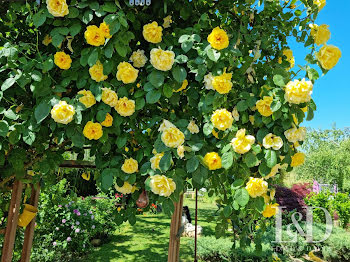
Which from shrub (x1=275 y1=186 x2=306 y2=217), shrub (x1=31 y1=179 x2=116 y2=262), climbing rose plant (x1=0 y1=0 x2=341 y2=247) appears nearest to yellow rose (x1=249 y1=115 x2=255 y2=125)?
climbing rose plant (x1=0 y1=0 x2=341 y2=247)

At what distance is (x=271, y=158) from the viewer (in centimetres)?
103

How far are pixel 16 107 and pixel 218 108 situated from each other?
820 millimetres

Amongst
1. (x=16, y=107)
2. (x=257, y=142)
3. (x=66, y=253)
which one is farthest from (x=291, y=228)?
(x=16, y=107)

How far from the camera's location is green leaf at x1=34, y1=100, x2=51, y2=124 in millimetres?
1086

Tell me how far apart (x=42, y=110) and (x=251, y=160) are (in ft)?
2.47

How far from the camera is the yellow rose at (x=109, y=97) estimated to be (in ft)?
3.67

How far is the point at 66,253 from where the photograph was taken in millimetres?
Result: 4074

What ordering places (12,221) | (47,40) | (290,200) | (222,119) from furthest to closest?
(290,200)
(12,221)
(47,40)
(222,119)

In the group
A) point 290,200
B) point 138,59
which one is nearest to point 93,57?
point 138,59

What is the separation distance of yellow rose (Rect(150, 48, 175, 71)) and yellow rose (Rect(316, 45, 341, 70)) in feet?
1.65

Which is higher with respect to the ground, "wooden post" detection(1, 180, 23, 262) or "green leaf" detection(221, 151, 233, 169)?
"green leaf" detection(221, 151, 233, 169)

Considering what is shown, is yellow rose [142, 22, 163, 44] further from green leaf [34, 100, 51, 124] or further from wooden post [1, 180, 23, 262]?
wooden post [1, 180, 23, 262]

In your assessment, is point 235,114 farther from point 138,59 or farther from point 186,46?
point 138,59

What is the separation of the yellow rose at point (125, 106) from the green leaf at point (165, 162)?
0.23 m
